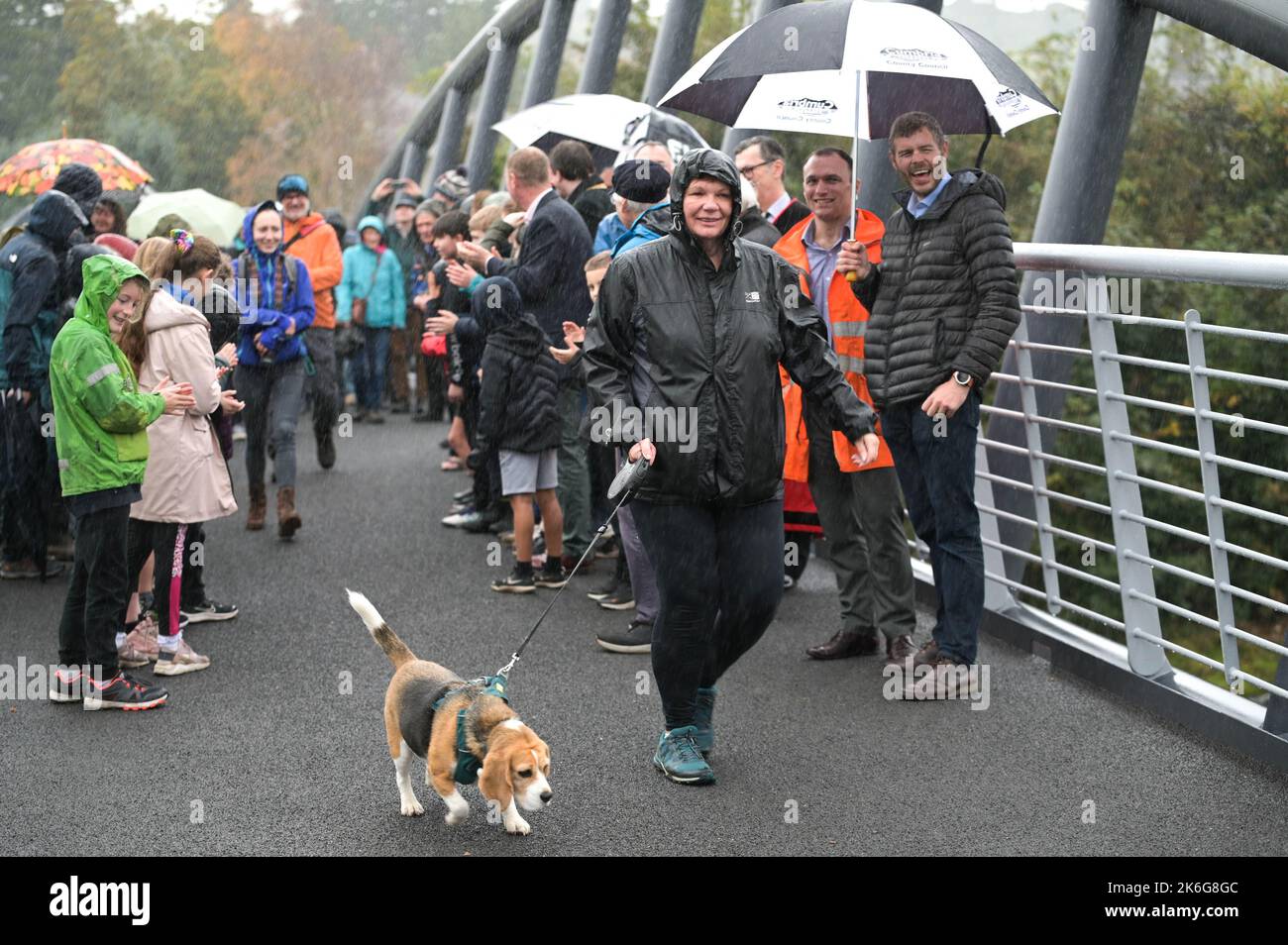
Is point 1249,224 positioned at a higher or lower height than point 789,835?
higher

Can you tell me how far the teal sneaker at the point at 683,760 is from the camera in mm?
5668

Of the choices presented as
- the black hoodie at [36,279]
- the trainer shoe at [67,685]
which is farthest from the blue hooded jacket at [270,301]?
the trainer shoe at [67,685]

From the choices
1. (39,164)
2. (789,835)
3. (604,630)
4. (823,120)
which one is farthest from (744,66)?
(39,164)

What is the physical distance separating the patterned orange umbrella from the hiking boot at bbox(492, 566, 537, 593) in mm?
5019

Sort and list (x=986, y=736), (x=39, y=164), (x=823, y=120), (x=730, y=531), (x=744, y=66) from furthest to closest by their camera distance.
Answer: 1. (x=39, y=164)
2. (x=823, y=120)
3. (x=744, y=66)
4. (x=986, y=736)
5. (x=730, y=531)

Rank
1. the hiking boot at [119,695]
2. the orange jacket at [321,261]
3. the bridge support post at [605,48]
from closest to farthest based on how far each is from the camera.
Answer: the hiking boot at [119,695]
the orange jacket at [321,261]
the bridge support post at [605,48]

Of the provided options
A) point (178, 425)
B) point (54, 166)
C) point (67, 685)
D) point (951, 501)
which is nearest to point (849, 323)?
point (951, 501)

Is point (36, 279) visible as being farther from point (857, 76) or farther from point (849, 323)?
point (857, 76)

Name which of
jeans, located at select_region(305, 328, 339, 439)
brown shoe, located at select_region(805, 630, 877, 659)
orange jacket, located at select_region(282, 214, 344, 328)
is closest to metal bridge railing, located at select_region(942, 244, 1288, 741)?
brown shoe, located at select_region(805, 630, 877, 659)

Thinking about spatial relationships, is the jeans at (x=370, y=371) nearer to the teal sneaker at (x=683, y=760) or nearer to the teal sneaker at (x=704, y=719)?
the teal sneaker at (x=704, y=719)

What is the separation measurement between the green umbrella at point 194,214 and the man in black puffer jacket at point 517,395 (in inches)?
315

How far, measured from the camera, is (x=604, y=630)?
776 cm
